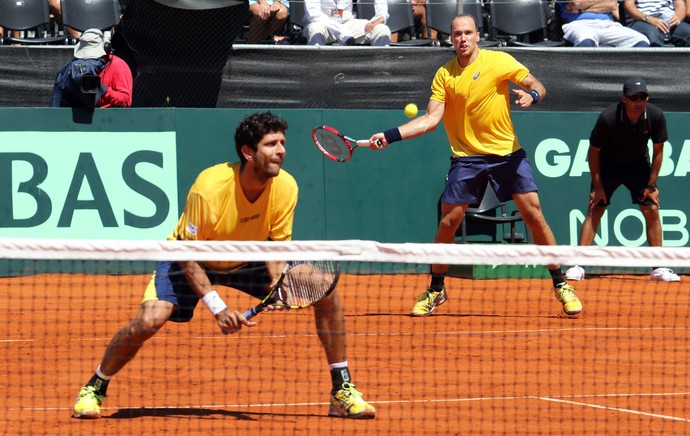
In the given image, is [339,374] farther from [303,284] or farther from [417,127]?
[417,127]

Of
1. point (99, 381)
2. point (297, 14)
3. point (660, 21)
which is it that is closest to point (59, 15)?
point (297, 14)

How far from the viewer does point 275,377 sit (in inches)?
265

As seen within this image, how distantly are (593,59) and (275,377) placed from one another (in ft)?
21.6

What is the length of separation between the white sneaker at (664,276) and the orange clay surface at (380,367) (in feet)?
2.20

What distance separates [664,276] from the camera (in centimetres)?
1121

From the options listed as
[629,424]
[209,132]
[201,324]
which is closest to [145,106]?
[209,132]

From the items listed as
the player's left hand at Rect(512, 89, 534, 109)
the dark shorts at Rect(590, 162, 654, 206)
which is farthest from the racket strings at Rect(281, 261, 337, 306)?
the dark shorts at Rect(590, 162, 654, 206)

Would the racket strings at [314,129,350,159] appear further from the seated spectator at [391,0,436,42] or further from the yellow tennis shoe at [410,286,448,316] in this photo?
the seated spectator at [391,0,436,42]

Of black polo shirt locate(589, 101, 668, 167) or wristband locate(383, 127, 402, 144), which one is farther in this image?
black polo shirt locate(589, 101, 668, 167)

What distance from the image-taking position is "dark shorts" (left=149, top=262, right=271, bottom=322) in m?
5.59

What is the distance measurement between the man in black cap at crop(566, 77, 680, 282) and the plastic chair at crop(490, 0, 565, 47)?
234cm

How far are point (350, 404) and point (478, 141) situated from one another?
357 centimetres

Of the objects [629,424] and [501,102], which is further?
[501,102]

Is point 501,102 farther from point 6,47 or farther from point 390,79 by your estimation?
point 6,47
